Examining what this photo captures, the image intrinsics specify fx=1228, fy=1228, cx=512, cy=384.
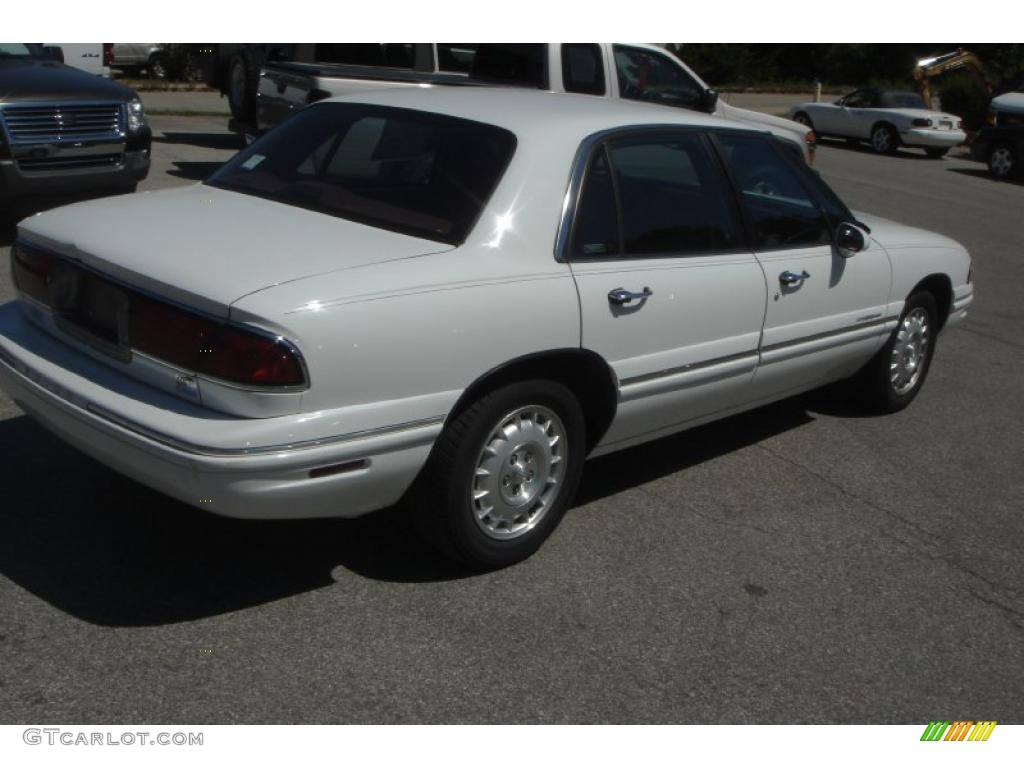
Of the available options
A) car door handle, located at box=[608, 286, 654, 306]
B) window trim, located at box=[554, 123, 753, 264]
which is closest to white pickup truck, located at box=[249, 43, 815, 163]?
window trim, located at box=[554, 123, 753, 264]

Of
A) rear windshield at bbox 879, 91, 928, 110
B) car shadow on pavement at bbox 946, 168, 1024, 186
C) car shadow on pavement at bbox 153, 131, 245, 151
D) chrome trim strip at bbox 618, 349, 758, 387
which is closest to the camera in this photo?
chrome trim strip at bbox 618, 349, 758, 387

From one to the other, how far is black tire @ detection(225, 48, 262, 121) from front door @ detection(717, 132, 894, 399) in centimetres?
900

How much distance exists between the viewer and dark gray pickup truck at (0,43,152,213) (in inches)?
343

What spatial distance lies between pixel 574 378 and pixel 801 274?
141 centimetres

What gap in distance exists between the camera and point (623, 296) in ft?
14.4

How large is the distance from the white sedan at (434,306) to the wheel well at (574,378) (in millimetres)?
12

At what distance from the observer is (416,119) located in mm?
4699

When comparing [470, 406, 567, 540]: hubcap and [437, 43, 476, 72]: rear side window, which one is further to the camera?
[437, 43, 476, 72]: rear side window

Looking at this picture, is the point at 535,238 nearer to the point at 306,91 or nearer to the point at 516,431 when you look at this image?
the point at 516,431

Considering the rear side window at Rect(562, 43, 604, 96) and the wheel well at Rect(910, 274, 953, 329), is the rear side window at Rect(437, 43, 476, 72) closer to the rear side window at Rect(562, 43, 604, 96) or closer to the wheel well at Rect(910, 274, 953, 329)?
the rear side window at Rect(562, 43, 604, 96)

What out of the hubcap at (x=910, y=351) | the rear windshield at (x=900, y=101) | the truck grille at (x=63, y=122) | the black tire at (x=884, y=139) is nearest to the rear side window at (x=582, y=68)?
the truck grille at (x=63, y=122)

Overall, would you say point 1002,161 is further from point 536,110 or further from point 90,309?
point 90,309
